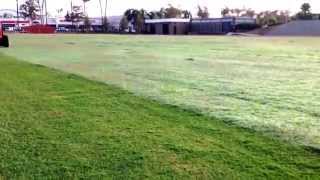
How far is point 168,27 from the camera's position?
5276 inches

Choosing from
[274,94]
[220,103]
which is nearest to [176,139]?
[220,103]

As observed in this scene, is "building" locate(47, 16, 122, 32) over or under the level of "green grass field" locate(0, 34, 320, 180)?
over

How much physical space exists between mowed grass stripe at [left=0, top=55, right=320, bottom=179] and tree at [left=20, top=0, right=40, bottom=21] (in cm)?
13501

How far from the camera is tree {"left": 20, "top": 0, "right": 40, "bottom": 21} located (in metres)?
139

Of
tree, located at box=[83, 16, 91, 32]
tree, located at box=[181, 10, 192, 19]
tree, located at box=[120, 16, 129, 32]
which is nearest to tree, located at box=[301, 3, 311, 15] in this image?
tree, located at box=[181, 10, 192, 19]

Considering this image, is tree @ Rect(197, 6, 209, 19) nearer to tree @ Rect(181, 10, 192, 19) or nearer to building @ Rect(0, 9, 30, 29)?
tree @ Rect(181, 10, 192, 19)

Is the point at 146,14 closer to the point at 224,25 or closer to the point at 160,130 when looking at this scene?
the point at 224,25

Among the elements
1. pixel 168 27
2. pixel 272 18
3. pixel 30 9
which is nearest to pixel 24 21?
pixel 30 9

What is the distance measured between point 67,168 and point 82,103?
3954 millimetres

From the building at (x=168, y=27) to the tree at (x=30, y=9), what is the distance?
27847mm

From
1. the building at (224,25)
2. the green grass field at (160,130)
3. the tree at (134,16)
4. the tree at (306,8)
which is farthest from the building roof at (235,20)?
the green grass field at (160,130)

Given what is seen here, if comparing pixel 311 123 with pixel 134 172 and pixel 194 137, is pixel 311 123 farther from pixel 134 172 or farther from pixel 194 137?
pixel 134 172

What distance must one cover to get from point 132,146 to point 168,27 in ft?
423

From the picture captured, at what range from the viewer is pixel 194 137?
20.6 ft
